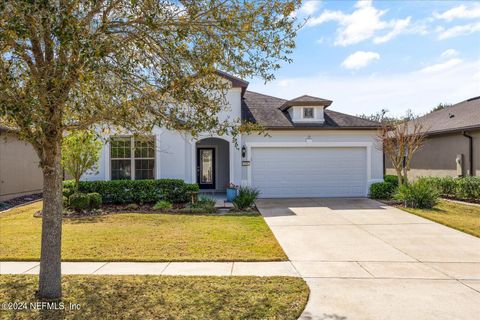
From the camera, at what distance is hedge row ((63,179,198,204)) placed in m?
13.3

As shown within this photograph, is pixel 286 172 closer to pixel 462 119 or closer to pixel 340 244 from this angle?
pixel 340 244

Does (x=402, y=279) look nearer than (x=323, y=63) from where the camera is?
Yes

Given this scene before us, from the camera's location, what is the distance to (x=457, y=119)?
18.5 m

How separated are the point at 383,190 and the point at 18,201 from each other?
16.6 meters

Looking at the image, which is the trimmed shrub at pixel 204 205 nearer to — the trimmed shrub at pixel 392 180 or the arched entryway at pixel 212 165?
the arched entryway at pixel 212 165

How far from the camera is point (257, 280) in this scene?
17.9 ft

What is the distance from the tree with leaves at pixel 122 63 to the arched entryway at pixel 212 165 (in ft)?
41.4

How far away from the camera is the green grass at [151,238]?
6.86 meters

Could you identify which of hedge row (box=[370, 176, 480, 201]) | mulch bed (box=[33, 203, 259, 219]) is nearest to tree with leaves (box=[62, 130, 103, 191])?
mulch bed (box=[33, 203, 259, 219])

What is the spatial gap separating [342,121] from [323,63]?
3971mm

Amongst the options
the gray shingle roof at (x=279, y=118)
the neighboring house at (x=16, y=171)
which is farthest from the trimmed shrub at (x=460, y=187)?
the neighboring house at (x=16, y=171)

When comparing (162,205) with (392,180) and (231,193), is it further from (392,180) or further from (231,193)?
(392,180)

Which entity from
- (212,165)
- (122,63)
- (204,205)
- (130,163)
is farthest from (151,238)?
(212,165)

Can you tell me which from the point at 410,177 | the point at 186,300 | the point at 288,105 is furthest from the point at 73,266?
the point at 410,177
